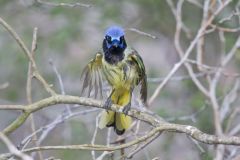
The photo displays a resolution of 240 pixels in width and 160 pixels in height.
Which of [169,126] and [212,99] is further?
[212,99]

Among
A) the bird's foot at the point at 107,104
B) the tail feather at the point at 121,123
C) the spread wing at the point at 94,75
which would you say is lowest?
the tail feather at the point at 121,123

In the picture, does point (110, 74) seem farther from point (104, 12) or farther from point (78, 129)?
point (104, 12)

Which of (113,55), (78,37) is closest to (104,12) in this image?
(78,37)

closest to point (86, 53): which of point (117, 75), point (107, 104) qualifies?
point (117, 75)

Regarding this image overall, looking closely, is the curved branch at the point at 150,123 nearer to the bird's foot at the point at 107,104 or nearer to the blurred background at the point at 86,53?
the bird's foot at the point at 107,104

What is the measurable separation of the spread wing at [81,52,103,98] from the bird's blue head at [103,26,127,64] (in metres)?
0.11

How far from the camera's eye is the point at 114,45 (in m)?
4.32

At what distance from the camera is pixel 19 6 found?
6855mm

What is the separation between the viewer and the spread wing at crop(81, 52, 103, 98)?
442 cm

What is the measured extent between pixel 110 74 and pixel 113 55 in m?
0.13

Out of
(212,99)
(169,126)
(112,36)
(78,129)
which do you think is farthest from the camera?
(78,129)

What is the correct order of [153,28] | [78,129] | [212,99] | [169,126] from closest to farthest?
[169,126] < [212,99] < [78,129] < [153,28]

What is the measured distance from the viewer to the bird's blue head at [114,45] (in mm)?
4242

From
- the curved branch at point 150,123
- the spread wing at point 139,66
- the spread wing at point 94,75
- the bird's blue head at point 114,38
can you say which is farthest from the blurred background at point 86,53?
the curved branch at point 150,123
